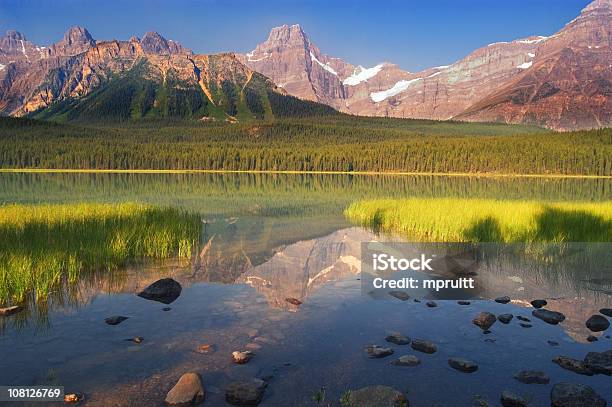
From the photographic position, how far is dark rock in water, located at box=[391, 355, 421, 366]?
40.6 feet

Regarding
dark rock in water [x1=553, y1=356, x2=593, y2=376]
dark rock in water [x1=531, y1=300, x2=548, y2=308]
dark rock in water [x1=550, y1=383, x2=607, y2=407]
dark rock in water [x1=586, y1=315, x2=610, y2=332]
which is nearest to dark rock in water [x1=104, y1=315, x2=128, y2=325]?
dark rock in water [x1=550, y1=383, x2=607, y2=407]

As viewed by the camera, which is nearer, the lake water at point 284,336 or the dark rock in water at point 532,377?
the lake water at point 284,336

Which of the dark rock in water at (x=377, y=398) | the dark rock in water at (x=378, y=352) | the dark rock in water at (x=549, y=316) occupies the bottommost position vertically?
the dark rock in water at (x=549, y=316)

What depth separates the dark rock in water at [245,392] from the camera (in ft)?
34.3

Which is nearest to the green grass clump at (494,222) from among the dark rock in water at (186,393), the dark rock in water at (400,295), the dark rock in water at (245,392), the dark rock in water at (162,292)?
the dark rock in water at (400,295)

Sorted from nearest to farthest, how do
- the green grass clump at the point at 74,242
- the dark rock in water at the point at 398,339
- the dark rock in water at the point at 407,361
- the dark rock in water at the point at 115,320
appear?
the dark rock in water at the point at 407,361, the dark rock in water at the point at 398,339, the dark rock in water at the point at 115,320, the green grass clump at the point at 74,242

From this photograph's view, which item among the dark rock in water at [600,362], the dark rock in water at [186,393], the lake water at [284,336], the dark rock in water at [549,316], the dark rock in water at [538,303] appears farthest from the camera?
the dark rock in water at [538,303]

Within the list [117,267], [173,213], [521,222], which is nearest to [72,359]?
[117,267]

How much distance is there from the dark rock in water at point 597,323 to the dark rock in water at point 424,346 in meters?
5.47

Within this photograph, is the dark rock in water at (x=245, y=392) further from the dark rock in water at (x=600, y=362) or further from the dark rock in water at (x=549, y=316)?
the dark rock in water at (x=549, y=316)

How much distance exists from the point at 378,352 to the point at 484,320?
4416 mm

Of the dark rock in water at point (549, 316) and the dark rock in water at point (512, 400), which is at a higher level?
the dark rock in water at point (512, 400)

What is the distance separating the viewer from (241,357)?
12469mm

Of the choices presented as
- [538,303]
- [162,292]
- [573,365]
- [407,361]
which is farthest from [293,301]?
[573,365]
